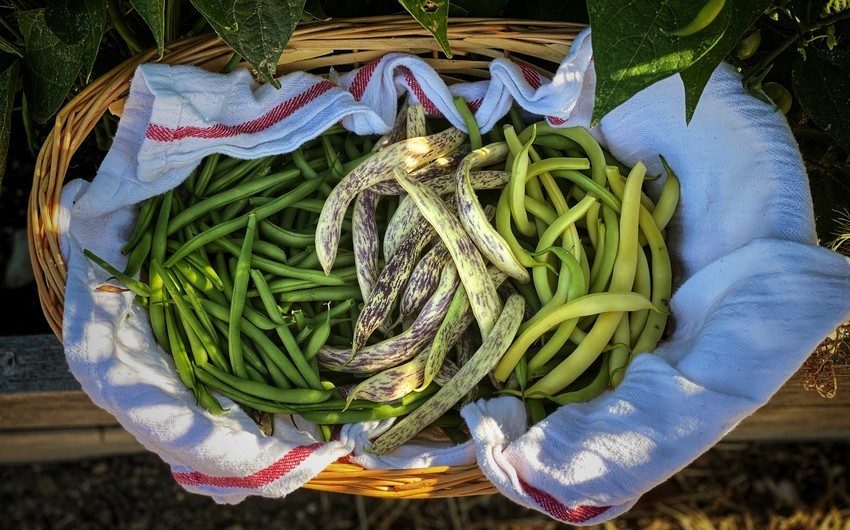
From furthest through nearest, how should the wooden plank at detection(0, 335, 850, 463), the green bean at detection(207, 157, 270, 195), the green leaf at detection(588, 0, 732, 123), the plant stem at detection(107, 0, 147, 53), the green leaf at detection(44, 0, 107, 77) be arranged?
the wooden plank at detection(0, 335, 850, 463)
the green bean at detection(207, 157, 270, 195)
the plant stem at detection(107, 0, 147, 53)
the green leaf at detection(44, 0, 107, 77)
the green leaf at detection(588, 0, 732, 123)

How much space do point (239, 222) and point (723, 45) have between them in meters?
0.65

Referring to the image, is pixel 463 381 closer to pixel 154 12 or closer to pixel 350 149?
pixel 350 149

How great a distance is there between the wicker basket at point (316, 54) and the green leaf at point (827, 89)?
28 centimetres

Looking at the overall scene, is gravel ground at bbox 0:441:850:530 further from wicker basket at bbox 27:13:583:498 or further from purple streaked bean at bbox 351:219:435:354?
purple streaked bean at bbox 351:219:435:354

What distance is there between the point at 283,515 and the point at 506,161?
2.88 ft

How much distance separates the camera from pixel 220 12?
79 cm

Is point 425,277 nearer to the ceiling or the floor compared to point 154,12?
nearer to the floor

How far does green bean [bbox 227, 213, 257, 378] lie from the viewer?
108 centimetres

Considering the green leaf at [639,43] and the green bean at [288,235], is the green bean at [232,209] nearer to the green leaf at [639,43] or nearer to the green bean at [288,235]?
the green bean at [288,235]

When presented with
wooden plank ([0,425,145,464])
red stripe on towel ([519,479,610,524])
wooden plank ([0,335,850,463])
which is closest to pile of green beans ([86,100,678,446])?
red stripe on towel ([519,479,610,524])

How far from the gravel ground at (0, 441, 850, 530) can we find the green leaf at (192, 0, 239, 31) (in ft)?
3.57

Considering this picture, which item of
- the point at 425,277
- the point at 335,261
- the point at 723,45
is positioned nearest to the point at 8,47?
the point at 335,261

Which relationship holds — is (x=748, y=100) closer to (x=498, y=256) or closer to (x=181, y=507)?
(x=498, y=256)

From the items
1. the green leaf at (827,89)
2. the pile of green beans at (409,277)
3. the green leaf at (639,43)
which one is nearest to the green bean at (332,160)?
the pile of green beans at (409,277)
